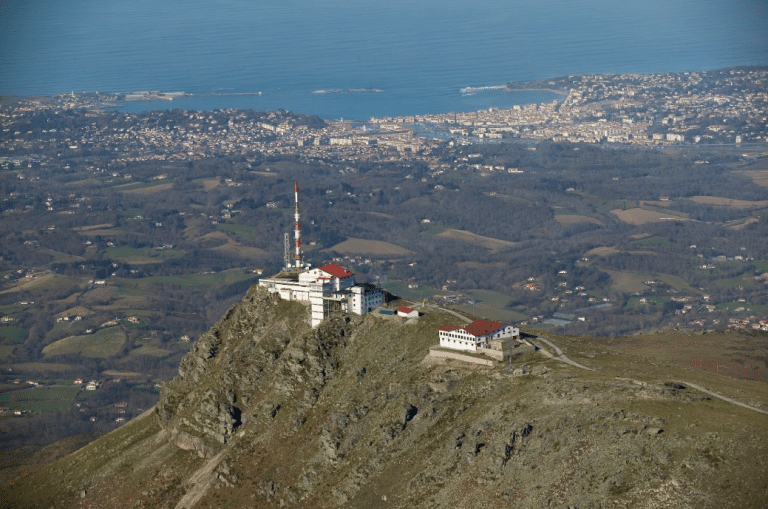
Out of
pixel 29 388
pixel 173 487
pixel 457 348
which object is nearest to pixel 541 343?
pixel 457 348

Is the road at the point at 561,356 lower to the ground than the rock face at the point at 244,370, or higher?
higher

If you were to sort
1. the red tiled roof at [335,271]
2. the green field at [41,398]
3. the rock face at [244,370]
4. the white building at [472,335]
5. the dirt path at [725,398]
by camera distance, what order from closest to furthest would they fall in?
the dirt path at [725,398]
the white building at [472,335]
the rock face at [244,370]
the red tiled roof at [335,271]
the green field at [41,398]

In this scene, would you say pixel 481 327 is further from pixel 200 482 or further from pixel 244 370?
pixel 200 482

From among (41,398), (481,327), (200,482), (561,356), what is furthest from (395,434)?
(41,398)

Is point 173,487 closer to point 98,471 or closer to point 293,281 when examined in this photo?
point 98,471

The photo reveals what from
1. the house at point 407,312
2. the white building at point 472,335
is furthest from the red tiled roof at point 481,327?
the house at point 407,312

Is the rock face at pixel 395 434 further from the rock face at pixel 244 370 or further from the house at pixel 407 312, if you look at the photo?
the house at pixel 407 312

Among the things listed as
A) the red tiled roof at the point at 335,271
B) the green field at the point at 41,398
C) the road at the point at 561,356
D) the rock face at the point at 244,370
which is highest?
the red tiled roof at the point at 335,271
